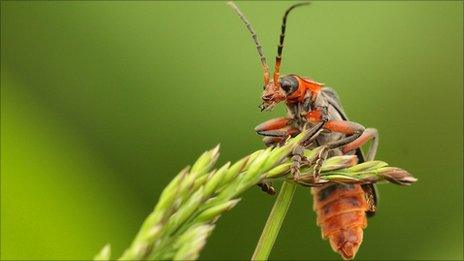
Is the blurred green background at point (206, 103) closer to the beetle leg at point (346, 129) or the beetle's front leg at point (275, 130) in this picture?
the beetle's front leg at point (275, 130)

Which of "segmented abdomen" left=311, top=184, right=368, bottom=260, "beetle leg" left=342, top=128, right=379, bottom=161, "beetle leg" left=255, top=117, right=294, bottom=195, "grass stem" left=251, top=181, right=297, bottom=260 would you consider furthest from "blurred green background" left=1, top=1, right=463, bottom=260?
"grass stem" left=251, top=181, right=297, bottom=260

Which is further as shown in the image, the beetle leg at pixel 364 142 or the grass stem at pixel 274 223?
the beetle leg at pixel 364 142

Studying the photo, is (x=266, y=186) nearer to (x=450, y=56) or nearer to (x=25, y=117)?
(x=25, y=117)

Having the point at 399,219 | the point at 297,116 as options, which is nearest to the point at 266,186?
the point at 297,116

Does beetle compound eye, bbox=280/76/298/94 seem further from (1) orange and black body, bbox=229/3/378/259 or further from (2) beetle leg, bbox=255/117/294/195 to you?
(2) beetle leg, bbox=255/117/294/195

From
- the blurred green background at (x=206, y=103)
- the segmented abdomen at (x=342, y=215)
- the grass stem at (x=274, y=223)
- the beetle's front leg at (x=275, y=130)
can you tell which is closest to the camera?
the grass stem at (x=274, y=223)

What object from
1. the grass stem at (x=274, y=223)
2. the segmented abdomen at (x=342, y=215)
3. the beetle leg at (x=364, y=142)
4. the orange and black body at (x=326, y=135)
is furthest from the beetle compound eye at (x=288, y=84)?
the grass stem at (x=274, y=223)
